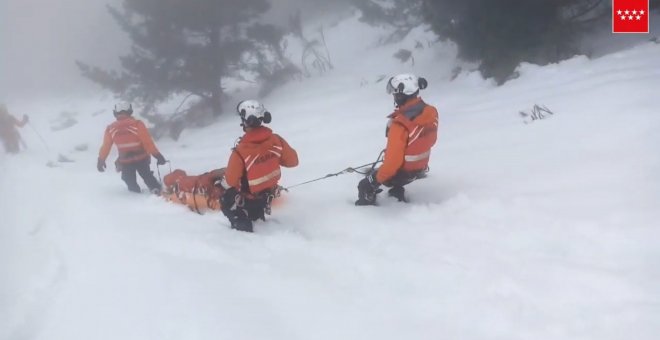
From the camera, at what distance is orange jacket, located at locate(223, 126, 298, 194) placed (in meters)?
4.89

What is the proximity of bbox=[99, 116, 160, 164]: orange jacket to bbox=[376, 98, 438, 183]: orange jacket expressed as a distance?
4.00m

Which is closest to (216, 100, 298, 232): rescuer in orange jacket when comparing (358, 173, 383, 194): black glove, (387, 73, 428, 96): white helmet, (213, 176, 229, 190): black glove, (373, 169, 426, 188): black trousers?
(213, 176, 229, 190): black glove

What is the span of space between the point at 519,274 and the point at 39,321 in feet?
12.4

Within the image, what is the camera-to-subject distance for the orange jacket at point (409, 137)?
15.5 feet

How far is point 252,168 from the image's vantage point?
16.3 ft

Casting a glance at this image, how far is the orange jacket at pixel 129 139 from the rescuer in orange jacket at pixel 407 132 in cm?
397

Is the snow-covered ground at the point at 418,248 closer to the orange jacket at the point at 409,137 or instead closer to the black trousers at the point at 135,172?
the black trousers at the point at 135,172

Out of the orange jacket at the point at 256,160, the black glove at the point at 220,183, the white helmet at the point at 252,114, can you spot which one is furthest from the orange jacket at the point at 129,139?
the white helmet at the point at 252,114

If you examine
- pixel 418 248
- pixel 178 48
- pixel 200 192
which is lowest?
pixel 418 248

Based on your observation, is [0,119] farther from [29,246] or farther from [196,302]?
[196,302]

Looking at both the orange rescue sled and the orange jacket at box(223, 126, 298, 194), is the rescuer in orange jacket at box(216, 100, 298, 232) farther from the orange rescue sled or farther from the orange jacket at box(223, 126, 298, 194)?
the orange rescue sled

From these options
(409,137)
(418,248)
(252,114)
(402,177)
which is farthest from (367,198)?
(252,114)

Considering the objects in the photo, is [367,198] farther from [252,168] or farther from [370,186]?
[252,168]

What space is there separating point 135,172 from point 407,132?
487cm
